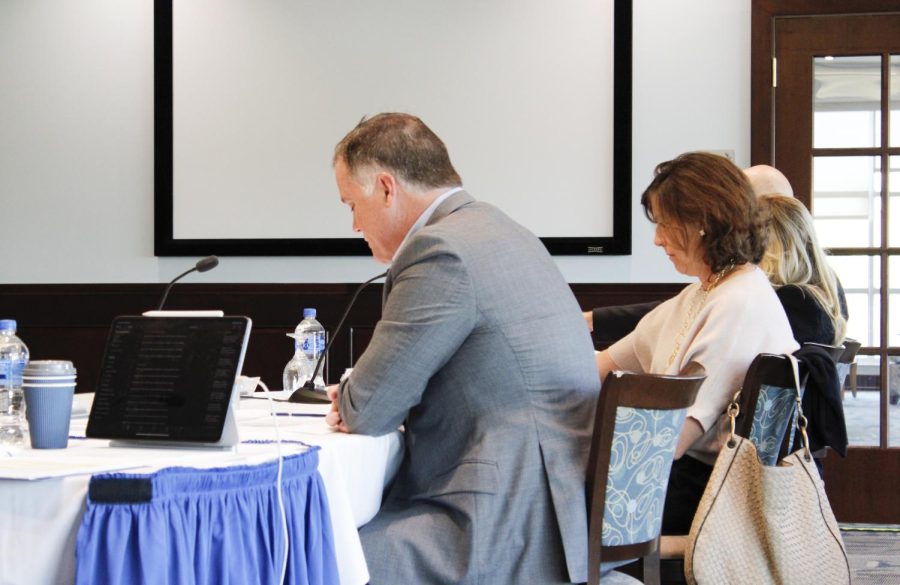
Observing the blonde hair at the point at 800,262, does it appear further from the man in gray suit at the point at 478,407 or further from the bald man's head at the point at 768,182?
the man in gray suit at the point at 478,407

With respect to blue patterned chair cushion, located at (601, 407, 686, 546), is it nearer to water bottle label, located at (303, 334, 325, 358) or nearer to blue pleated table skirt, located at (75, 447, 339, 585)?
blue pleated table skirt, located at (75, 447, 339, 585)

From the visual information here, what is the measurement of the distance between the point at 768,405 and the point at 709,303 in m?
0.29

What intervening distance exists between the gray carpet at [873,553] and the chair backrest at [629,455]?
1.85 metres

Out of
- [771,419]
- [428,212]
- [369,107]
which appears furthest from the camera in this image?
[369,107]

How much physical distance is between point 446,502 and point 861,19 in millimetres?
3780

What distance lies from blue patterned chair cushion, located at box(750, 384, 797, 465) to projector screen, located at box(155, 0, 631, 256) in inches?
99.2

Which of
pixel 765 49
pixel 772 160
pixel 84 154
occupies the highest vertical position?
pixel 765 49

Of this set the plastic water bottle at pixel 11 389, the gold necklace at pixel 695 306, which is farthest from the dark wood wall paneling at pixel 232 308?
the plastic water bottle at pixel 11 389

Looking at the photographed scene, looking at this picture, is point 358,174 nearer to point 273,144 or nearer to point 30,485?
point 30,485

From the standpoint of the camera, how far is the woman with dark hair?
2318mm

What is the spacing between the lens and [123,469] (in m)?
1.43

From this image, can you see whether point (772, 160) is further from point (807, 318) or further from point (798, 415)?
point (798, 415)

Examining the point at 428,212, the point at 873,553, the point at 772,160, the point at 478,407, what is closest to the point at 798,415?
the point at 478,407

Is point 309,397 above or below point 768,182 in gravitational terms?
below
